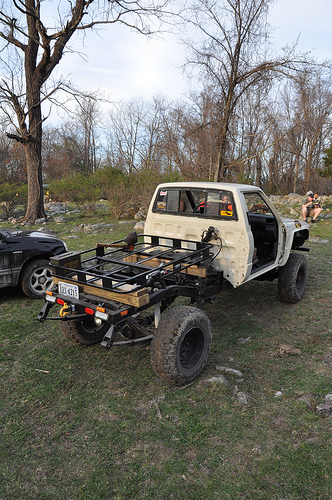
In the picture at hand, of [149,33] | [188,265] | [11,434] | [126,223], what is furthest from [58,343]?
[149,33]

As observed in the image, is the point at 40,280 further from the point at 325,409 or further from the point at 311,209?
the point at 311,209

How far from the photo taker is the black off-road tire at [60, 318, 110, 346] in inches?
167

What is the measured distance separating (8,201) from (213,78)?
444 inches

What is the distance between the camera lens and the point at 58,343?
4.56m

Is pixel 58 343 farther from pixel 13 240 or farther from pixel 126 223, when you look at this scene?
pixel 126 223

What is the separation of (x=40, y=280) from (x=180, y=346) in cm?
345

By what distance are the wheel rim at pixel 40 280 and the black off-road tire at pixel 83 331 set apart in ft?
6.06

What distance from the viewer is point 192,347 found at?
3.86 meters

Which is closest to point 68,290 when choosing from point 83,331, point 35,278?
point 83,331

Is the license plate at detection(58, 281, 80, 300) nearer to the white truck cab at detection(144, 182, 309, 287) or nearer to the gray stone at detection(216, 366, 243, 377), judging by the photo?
the gray stone at detection(216, 366, 243, 377)

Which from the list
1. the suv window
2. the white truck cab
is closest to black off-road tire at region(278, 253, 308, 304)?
the white truck cab

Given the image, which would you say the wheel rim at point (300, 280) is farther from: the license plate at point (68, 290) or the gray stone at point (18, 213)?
the gray stone at point (18, 213)

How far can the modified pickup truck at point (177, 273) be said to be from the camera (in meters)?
3.48

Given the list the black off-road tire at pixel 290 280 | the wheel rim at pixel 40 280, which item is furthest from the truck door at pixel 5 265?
the black off-road tire at pixel 290 280
